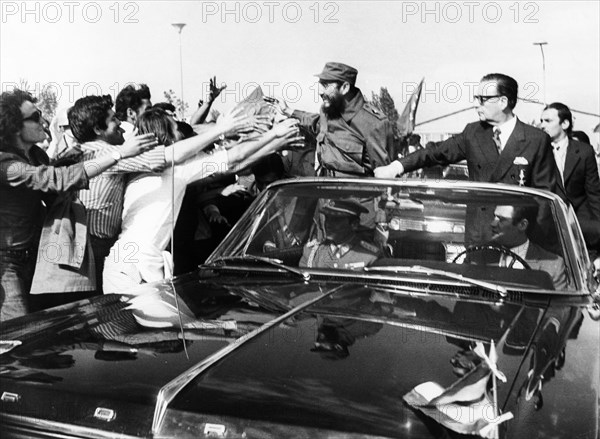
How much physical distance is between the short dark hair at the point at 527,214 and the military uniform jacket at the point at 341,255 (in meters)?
0.59

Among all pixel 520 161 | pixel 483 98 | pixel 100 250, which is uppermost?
pixel 483 98

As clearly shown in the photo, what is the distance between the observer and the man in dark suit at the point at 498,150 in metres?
4.75

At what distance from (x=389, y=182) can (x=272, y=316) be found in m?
1.05

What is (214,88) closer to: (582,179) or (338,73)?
(338,73)

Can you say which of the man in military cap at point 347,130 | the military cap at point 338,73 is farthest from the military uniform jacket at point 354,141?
the military cap at point 338,73

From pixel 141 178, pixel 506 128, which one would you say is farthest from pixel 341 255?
pixel 506 128

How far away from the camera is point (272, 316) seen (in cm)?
251

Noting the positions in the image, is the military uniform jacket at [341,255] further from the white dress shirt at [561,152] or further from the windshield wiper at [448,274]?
the white dress shirt at [561,152]

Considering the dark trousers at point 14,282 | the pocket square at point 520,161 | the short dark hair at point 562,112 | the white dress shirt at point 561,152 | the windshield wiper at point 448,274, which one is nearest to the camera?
the windshield wiper at point 448,274

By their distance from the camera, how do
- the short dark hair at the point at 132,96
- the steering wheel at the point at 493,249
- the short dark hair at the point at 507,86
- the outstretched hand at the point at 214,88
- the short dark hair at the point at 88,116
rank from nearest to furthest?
1. the steering wheel at the point at 493,249
2. the short dark hair at the point at 88,116
3. the short dark hair at the point at 507,86
4. the short dark hair at the point at 132,96
5. the outstretched hand at the point at 214,88

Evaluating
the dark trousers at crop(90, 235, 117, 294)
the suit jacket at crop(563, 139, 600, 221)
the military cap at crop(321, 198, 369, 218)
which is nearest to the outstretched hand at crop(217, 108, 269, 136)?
the dark trousers at crop(90, 235, 117, 294)

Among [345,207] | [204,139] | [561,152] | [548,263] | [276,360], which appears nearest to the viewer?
[276,360]

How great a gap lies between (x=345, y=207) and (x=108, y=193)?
1.53 m

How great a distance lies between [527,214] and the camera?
3119 millimetres
